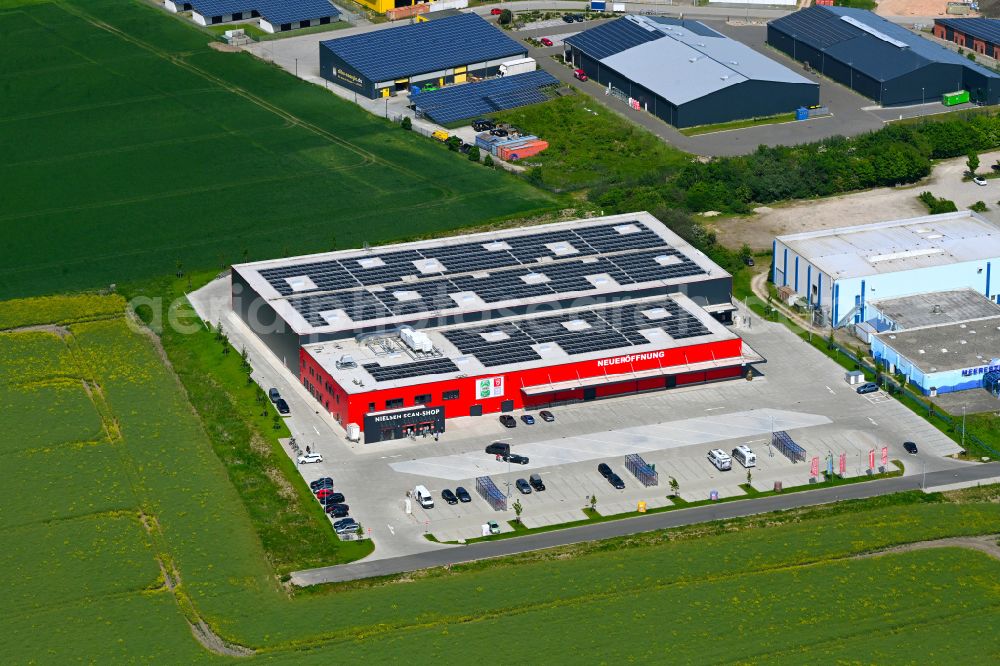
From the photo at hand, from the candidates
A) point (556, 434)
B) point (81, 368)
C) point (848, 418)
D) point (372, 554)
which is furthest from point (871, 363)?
point (81, 368)

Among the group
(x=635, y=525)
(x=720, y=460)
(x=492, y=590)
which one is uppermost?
(x=720, y=460)

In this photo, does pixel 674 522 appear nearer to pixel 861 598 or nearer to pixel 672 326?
pixel 861 598

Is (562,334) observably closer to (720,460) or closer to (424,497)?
(720,460)

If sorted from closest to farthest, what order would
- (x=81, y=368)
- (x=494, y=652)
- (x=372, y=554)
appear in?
1. (x=494, y=652)
2. (x=372, y=554)
3. (x=81, y=368)

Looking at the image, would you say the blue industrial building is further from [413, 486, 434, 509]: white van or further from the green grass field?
[413, 486, 434, 509]: white van

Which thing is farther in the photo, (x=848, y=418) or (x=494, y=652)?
(x=848, y=418)

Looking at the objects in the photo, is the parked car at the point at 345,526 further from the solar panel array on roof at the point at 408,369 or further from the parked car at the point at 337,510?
the solar panel array on roof at the point at 408,369

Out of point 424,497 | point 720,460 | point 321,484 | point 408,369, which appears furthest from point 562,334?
point 321,484
